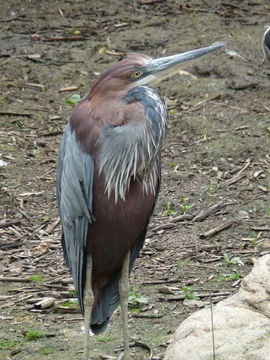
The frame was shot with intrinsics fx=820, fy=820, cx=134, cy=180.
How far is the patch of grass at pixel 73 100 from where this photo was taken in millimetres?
9586

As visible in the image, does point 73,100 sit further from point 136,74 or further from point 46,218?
point 136,74

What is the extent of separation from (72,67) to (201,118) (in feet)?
6.83

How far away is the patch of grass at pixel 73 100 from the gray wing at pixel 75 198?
181 inches

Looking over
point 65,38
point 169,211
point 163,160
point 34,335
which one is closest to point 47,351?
point 34,335

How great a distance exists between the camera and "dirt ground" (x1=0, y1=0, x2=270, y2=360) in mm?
5824

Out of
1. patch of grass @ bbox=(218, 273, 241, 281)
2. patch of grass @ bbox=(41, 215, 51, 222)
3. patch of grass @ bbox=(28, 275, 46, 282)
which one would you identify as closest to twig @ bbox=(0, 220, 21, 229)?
patch of grass @ bbox=(41, 215, 51, 222)

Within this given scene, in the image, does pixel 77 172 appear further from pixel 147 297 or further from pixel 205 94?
pixel 205 94

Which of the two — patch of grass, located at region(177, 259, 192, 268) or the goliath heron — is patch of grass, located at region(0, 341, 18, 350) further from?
patch of grass, located at region(177, 259, 192, 268)

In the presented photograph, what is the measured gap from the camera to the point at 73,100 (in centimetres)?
962

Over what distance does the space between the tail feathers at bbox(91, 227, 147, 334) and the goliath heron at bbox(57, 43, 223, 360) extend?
6.4 inches

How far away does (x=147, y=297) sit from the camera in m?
5.98

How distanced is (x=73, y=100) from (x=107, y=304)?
15.4ft

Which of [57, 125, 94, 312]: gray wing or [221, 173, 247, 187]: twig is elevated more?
[57, 125, 94, 312]: gray wing

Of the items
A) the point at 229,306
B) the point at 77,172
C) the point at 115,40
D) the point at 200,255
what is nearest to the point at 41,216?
the point at 200,255
